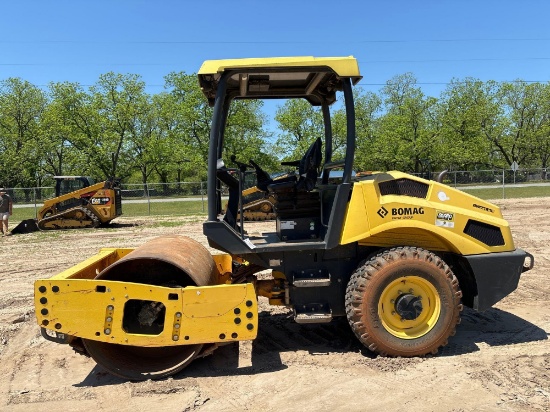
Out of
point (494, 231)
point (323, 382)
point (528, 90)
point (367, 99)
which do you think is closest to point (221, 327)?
point (323, 382)

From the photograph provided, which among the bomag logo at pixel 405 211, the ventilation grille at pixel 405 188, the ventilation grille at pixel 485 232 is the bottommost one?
the ventilation grille at pixel 485 232

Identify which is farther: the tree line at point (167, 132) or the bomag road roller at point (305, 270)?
the tree line at point (167, 132)

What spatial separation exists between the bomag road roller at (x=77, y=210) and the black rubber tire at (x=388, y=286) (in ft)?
47.1

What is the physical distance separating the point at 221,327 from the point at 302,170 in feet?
5.48

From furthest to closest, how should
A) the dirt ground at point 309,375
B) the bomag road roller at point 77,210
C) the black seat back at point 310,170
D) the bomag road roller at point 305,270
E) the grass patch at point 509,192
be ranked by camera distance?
the grass patch at point 509,192, the bomag road roller at point 77,210, the black seat back at point 310,170, the bomag road roller at point 305,270, the dirt ground at point 309,375

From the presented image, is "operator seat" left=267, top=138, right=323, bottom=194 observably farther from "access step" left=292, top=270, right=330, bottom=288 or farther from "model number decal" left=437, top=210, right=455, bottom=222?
"model number decal" left=437, top=210, right=455, bottom=222

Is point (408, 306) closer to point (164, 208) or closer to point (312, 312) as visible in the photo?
point (312, 312)

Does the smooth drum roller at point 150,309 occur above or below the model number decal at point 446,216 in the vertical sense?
below

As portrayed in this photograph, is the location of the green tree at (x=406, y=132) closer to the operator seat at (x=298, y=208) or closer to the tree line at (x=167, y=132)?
the tree line at (x=167, y=132)

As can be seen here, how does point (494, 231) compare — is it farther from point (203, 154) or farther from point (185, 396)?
point (203, 154)

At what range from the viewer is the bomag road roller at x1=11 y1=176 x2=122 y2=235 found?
54.8 ft

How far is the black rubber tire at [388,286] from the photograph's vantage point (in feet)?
13.9

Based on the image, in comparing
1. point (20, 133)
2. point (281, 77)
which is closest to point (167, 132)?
point (20, 133)

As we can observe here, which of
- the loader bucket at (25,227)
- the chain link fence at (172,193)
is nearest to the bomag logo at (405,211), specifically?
the loader bucket at (25,227)
